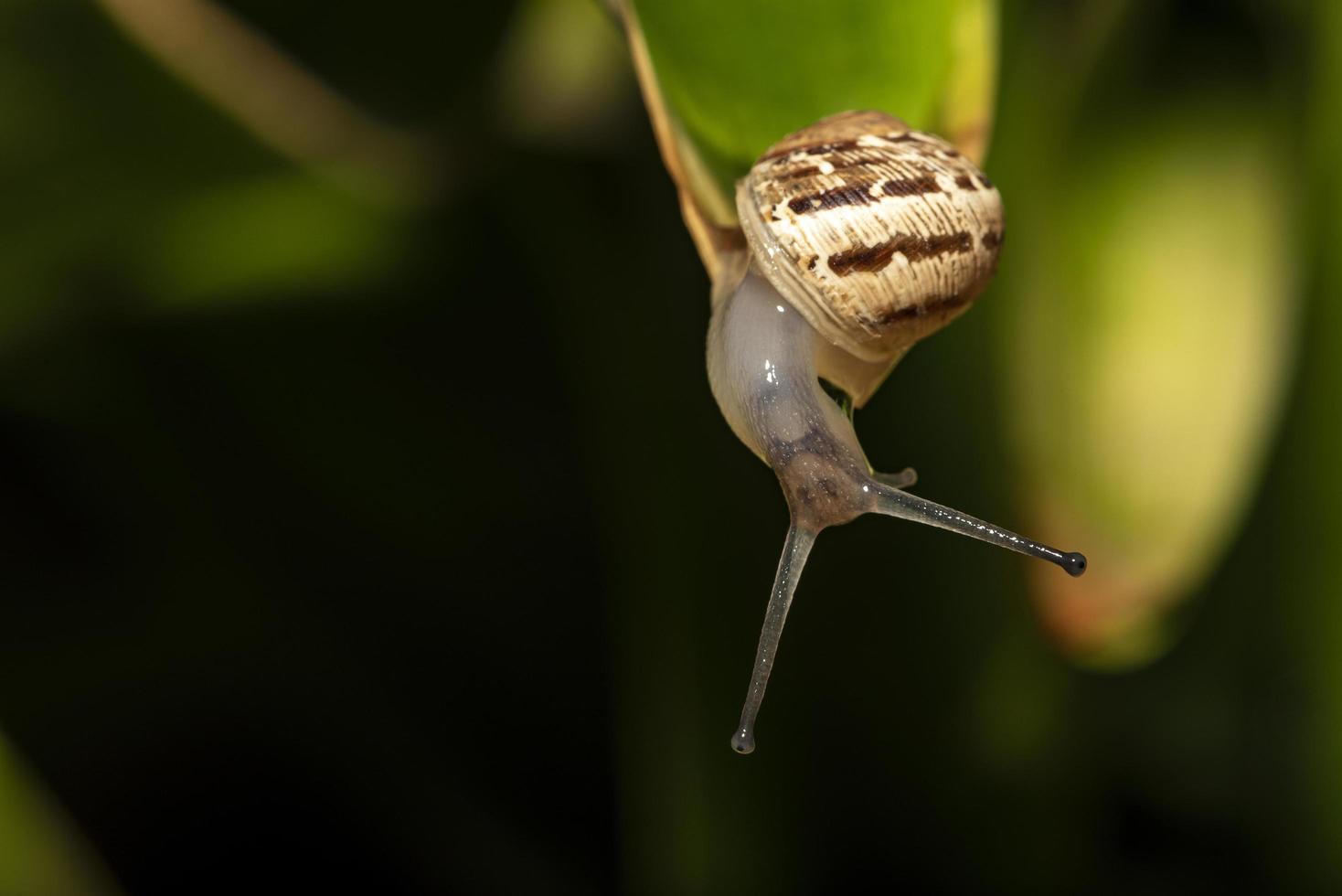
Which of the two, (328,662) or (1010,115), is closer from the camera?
(1010,115)

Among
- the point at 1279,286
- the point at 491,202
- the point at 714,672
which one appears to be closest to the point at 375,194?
the point at 491,202

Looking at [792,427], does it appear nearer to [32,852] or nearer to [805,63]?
[805,63]

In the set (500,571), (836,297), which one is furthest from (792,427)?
(500,571)

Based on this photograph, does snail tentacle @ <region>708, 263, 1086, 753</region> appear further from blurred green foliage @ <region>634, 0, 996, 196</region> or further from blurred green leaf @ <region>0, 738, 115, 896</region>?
blurred green leaf @ <region>0, 738, 115, 896</region>

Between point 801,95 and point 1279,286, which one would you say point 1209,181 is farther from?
point 801,95

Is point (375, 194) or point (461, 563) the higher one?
point (375, 194)

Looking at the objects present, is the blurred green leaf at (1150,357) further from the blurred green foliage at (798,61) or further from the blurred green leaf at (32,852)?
the blurred green leaf at (32,852)
